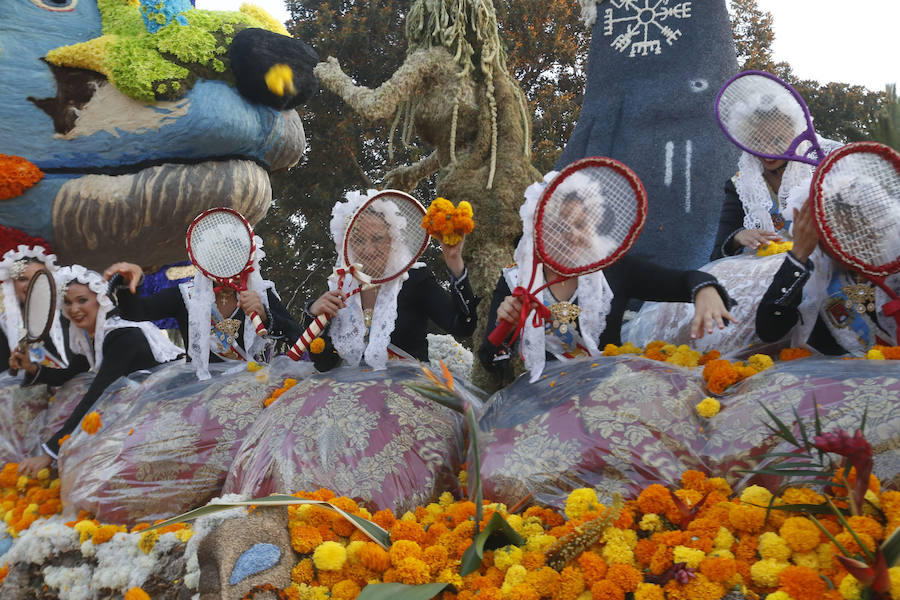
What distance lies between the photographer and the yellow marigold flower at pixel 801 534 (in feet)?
5.39

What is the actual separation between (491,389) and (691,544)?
248cm

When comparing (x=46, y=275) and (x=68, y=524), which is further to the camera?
(x=46, y=275)

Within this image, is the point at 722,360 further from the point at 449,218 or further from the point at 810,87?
the point at 810,87

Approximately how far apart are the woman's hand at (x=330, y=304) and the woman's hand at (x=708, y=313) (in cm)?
131

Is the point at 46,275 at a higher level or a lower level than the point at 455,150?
lower

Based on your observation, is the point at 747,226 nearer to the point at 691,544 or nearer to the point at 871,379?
the point at 871,379

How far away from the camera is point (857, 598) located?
1.47 metres

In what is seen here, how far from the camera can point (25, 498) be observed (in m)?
3.25

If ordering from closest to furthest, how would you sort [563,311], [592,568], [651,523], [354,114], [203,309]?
[592,568] < [651,523] < [563,311] < [203,309] < [354,114]

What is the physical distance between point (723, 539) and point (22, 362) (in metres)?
3.62

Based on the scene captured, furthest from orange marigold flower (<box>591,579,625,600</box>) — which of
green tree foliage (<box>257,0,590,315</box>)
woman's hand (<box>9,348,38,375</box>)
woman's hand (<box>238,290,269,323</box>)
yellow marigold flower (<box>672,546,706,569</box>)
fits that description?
green tree foliage (<box>257,0,590,315</box>)

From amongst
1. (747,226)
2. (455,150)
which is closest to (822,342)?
(747,226)

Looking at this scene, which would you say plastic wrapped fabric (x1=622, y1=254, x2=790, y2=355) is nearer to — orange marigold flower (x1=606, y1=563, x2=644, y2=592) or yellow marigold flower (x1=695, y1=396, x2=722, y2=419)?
yellow marigold flower (x1=695, y1=396, x2=722, y2=419)

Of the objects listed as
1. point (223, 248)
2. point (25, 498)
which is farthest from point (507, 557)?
point (25, 498)
